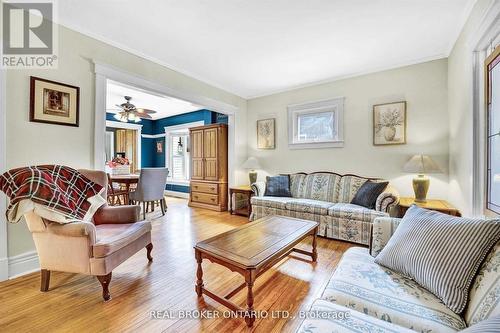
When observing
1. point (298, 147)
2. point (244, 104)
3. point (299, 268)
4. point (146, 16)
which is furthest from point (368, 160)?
point (146, 16)

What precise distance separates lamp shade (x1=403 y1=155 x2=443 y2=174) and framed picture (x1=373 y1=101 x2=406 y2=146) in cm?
55

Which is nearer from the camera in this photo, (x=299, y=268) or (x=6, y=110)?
(x=6, y=110)

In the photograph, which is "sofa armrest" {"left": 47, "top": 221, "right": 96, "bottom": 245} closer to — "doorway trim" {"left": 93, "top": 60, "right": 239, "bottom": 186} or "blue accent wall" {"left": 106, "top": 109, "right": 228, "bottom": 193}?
"doorway trim" {"left": 93, "top": 60, "right": 239, "bottom": 186}

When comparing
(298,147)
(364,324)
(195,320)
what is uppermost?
(298,147)

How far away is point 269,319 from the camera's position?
1514 millimetres

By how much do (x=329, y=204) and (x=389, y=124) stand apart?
1.56 m

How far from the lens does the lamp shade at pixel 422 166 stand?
107 inches

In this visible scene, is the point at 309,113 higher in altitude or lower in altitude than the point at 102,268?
higher

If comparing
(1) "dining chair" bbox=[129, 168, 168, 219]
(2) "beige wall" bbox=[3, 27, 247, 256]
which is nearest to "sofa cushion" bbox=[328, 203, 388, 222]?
(1) "dining chair" bbox=[129, 168, 168, 219]

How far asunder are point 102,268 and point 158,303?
51 centimetres

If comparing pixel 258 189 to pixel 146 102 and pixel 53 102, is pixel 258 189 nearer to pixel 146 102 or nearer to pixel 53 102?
pixel 53 102

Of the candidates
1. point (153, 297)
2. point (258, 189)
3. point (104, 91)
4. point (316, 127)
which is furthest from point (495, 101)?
point (104, 91)

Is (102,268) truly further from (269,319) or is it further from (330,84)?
(330,84)

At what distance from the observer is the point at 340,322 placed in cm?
90
